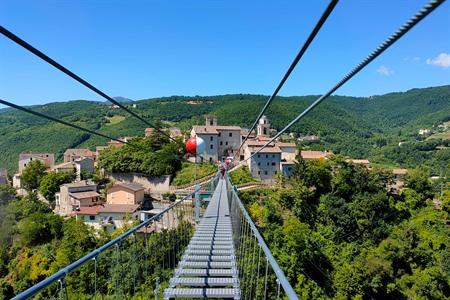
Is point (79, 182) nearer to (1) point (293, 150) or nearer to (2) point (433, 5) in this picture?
(1) point (293, 150)

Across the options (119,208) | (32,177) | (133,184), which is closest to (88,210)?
(119,208)

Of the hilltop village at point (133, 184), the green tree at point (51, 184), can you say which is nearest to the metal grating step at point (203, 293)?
the hilltop village at point (133, 184)

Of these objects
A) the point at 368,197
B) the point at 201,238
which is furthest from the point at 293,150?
the point at 201,238

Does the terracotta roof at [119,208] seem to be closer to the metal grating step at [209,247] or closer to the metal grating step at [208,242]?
the metal grating step at [208,242]

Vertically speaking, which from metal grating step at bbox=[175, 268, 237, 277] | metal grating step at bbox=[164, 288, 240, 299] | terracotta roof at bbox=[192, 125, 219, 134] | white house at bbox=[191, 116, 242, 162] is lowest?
metal grating step at bbox=[164, 288, 240, 299]

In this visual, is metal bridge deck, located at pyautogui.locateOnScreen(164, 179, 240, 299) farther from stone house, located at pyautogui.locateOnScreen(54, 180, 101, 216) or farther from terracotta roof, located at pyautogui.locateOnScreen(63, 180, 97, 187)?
terracotta roof, located at pyautogui.locateOnScreen(63, 180, 97, 187)

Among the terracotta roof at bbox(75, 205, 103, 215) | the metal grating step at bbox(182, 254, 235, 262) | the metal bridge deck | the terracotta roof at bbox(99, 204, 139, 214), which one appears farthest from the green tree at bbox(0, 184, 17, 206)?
the metal grating step at bbox(182, 254, 235, 262)
